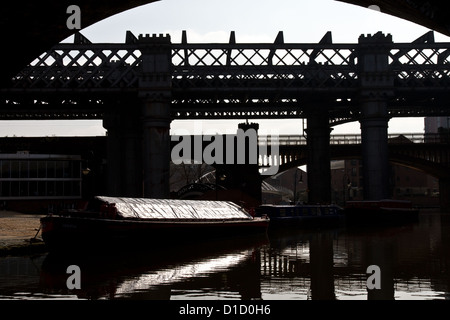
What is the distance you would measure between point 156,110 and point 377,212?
24003 millimetres

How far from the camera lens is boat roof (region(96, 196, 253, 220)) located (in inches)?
1328

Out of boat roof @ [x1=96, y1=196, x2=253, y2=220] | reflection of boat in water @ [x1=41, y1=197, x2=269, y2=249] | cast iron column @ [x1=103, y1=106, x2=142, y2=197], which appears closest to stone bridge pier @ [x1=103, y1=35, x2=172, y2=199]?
boat roof @ [x1=96, y1=196, x2=253, y2=220]

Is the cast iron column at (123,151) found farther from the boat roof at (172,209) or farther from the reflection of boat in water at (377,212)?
the reflection of boat in water at (377,212)

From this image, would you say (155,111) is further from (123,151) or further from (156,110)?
(123,151)

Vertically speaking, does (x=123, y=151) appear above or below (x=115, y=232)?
above

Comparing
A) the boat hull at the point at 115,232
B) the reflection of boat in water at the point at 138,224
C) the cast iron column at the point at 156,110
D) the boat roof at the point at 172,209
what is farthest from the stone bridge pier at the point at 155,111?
the boat hull at the point at 115,232

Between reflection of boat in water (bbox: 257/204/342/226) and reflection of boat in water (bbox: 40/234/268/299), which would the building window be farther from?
reflection of boat in water (bbox: 40/234/268/299)

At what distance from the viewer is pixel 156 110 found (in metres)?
50.5

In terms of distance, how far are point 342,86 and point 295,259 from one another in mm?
31996

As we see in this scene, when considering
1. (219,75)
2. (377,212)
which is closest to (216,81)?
(219,75)

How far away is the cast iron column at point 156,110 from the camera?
50438mm

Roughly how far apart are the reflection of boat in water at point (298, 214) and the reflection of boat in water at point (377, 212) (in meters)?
2.15

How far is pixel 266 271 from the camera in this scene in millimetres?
23125
